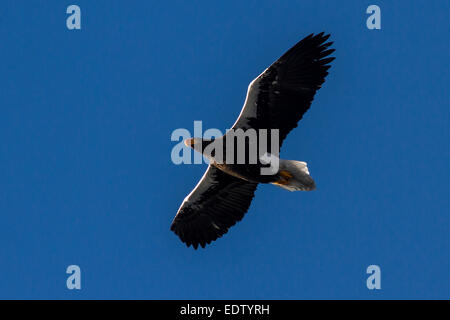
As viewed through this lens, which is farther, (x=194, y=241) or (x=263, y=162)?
(x=194, y=241)

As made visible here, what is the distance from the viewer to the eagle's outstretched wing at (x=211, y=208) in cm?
1722

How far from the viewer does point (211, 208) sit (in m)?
17.4

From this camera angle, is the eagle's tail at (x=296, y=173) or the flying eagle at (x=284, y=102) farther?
the eagle's tail at (x=296, y=173)

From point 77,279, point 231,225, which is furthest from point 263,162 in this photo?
point 77,279

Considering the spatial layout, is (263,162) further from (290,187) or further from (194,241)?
(194,241)

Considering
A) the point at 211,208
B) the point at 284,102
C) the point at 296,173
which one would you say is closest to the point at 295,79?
the point at 284,102

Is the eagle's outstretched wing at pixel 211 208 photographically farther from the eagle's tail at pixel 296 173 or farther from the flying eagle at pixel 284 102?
the eagle's tail at pixel 296 173

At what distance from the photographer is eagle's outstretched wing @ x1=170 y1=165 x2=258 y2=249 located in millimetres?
17219


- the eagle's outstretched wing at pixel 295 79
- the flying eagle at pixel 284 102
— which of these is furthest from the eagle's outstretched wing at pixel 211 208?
the eagle's outstretched wing at pixel 295 79

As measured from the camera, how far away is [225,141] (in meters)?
16.0

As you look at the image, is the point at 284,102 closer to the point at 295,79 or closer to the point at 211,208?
the point at 295,79

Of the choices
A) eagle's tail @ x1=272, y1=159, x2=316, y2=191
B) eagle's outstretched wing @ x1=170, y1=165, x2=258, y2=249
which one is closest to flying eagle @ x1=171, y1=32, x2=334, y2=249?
eagle's tail @ x1=272, y1=159, x2=316, y2=191

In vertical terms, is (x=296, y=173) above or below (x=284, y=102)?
below

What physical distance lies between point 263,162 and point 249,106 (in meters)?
1.17
